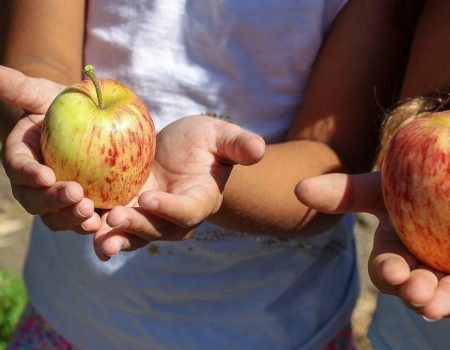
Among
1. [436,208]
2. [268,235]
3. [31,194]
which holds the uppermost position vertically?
[436,208]

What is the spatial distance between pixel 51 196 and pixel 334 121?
25.0 inches

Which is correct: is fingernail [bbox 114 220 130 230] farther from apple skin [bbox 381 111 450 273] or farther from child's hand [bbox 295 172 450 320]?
apple skin [bbox 381 111 450 273]

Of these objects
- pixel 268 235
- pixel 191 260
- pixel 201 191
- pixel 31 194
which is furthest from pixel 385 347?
pixel 31 194

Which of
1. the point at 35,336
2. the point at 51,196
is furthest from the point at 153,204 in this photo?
the point at 35,336

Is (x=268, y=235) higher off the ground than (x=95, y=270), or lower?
higher

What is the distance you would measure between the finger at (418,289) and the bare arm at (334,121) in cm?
42

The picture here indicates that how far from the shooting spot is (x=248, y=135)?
4.45ft

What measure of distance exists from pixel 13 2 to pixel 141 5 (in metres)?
0.28

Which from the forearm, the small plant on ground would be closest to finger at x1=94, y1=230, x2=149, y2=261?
the forearm

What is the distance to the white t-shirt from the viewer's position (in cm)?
172

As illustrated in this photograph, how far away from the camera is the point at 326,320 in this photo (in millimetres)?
1838

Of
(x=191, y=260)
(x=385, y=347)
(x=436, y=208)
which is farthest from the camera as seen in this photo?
(x=191, y=260)

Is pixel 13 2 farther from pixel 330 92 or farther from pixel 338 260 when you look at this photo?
pixel 338 260

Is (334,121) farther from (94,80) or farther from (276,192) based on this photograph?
(94,80)
